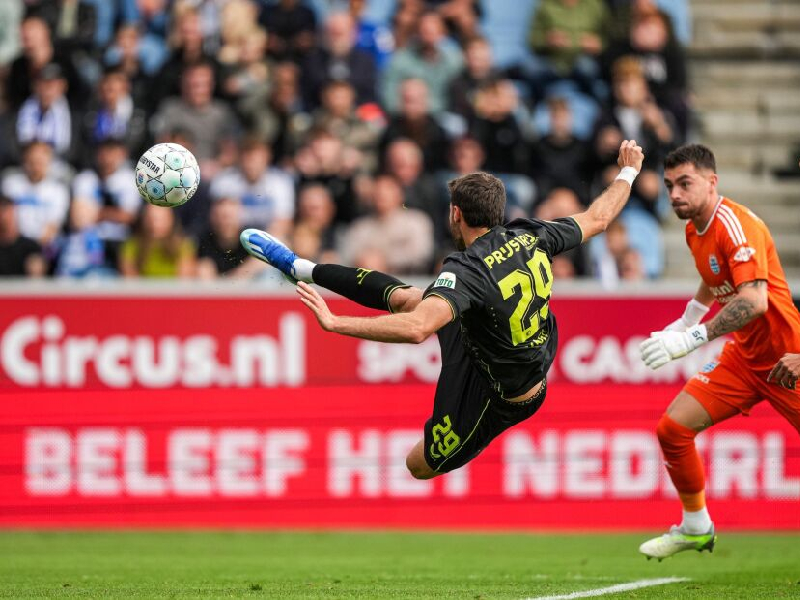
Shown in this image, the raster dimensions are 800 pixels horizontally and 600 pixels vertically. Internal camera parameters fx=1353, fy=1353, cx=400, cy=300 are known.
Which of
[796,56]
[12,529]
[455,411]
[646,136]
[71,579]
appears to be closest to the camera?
[455,411]

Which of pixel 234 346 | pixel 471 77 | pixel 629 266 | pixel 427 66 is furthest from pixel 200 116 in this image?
pixel 629 266

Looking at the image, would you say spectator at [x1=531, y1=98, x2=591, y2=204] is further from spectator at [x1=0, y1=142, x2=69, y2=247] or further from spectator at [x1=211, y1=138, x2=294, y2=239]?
spectator at [x1=0, y1=142, x2=69, y2=247]

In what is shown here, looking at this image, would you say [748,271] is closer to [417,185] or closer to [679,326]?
[679,326]

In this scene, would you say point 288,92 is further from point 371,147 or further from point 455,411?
point 455,411

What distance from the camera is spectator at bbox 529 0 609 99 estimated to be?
1653 cm

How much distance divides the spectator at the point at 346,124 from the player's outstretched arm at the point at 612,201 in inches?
256

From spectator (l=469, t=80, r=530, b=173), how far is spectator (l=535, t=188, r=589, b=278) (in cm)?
62

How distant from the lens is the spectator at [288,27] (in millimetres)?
16391

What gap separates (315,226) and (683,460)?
6187 millimetres

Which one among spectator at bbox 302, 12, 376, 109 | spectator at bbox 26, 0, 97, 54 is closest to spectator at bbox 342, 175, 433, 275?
spectator at bbox 302, 12, 376, 109

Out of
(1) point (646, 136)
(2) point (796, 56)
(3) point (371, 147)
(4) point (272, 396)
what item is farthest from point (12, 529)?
(2) point (796, 56)

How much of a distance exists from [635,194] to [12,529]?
25.4 ft

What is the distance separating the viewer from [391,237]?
14.5 m

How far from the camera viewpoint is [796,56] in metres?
17.9
